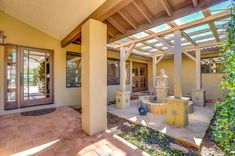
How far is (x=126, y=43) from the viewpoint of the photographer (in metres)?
5.21

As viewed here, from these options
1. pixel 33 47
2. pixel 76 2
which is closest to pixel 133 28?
pixel 76 2

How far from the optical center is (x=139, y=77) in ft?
31.4

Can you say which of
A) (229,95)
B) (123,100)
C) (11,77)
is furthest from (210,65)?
(11,77)

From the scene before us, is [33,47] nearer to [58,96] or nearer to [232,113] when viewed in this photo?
[58,96]

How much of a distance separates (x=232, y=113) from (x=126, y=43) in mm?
4565

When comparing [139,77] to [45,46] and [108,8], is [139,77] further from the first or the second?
[108,8]

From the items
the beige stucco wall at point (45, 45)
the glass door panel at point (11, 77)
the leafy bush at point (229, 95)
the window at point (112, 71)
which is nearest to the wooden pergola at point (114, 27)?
the leafy bush at point (229, 95)

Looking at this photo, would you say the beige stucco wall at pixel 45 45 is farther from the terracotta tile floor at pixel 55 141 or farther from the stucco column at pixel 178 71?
the stucco column at pixel 178 71

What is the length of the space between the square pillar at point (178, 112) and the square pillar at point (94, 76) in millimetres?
1930

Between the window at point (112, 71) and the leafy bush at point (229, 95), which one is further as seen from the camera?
the window at point (112, 71)

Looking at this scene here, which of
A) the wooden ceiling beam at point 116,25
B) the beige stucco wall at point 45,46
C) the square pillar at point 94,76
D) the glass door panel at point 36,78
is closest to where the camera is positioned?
the square pillar at point 94,76

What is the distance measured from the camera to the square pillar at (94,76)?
265 centimetres

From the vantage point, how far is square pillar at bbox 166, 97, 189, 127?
3.21m

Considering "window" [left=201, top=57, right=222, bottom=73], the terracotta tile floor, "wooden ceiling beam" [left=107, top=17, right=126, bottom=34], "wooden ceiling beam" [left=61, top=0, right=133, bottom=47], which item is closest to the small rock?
the terracotta tile floor
